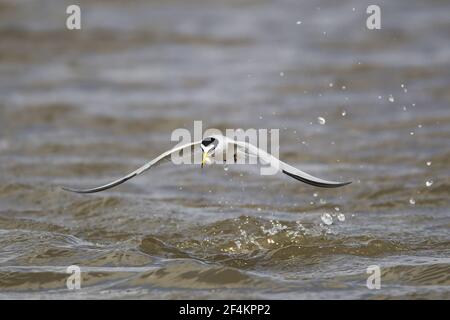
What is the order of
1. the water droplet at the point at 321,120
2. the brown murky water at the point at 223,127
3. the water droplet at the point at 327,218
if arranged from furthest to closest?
the water droplet at the point at 321,120 → the water droplet at the point at 327,218 → the brown murky water at the point at 223,127

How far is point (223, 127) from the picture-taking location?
12.9 meters

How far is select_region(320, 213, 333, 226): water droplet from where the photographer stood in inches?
353

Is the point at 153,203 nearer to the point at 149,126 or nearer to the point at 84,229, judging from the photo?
the point at 84,229

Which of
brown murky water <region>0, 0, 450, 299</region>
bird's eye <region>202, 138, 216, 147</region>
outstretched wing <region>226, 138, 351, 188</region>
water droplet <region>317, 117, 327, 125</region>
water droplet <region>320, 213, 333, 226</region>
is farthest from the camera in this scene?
water droplet <region>317, 117, 327, 125</region>

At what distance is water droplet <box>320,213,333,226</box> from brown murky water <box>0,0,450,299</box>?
0.17 ft

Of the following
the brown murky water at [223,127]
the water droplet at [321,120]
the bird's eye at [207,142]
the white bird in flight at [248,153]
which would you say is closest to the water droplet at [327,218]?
the brown murky water at [223,127]

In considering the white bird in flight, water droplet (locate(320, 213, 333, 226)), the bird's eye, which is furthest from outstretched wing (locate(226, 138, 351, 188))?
water droplet (locate(320, 213, 333, 226))

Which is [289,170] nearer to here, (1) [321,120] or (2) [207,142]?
(2) [207,142]

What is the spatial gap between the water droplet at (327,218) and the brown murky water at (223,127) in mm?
53

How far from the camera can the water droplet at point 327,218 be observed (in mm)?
8969

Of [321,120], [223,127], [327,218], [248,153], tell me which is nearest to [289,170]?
[248,153]

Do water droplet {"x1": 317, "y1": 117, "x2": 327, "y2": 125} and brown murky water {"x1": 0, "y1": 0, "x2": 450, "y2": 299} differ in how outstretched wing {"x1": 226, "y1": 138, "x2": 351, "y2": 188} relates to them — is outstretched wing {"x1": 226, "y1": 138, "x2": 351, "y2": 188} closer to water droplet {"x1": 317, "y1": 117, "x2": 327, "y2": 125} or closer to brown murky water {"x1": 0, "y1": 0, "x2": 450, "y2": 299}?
brown murky water {"x1": 0, "y1": 0, "x2": 450, "y2": 299}

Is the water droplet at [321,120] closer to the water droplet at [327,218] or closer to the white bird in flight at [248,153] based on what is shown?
the water droplet at [327,218]
